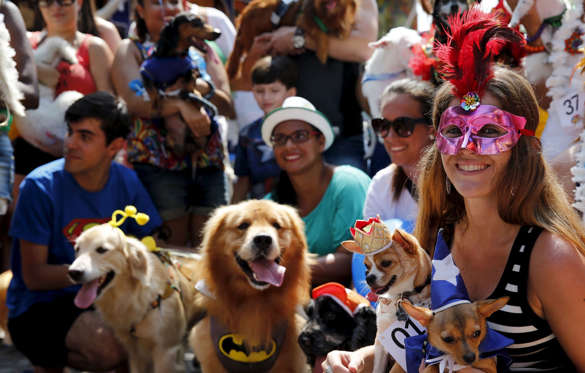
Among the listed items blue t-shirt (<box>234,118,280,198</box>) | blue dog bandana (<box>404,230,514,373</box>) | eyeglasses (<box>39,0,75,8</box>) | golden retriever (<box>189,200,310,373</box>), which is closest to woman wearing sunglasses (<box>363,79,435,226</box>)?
golden retriever (<box>189,200,310,373</box>)

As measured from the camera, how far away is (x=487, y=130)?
6.89ft

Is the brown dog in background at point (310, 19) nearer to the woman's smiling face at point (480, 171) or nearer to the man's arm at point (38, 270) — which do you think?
the man's arm at point (38, 270)

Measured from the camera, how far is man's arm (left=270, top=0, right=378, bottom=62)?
474cm

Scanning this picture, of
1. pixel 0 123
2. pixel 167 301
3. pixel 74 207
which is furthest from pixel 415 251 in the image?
pixel 74 207

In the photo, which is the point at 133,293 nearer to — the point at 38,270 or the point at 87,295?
the point at 87,295

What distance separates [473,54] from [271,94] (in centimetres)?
275

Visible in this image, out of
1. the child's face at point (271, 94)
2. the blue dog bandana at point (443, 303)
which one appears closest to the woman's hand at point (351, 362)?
the blue dog bandana at point (443, 303)

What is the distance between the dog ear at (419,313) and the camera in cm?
201

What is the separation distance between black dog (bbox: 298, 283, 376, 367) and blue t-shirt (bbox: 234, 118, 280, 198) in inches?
68.9

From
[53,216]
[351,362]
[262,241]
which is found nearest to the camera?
[351,362]

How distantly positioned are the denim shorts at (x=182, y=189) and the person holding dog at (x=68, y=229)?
0.82 feet

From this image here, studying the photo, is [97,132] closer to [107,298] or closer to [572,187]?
[107,298]

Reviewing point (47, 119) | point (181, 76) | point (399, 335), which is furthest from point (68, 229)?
point (399, 335)

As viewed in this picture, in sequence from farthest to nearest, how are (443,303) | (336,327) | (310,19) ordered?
(310,19)
(336,327)
(443,303)
